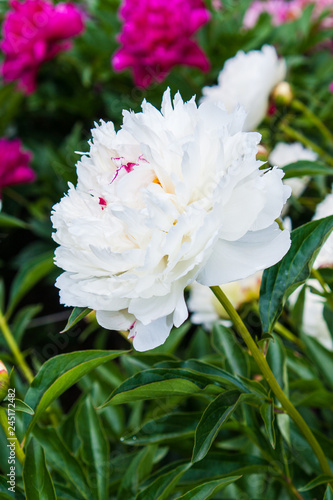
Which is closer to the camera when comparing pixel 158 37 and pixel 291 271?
pixel 291 271

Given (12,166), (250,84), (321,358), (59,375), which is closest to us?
(59,375)

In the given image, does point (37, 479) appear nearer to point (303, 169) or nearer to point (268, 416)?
point (268, 416)

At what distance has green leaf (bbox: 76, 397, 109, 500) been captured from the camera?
0.59 meters

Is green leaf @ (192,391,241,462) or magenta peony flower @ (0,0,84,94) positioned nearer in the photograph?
green leaf @ (192,391,241,462)

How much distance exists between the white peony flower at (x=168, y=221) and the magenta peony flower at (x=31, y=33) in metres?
0.95

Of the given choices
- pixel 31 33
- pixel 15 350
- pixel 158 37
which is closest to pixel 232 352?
pixel 15 350

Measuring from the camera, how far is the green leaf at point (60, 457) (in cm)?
58

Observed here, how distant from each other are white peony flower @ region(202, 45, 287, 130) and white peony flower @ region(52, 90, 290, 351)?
1.75 ft

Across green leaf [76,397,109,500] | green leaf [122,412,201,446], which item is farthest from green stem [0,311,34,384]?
green leaf [122,412,201,446]

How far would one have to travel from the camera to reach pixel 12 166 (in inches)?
50.4

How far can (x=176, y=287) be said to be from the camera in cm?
41

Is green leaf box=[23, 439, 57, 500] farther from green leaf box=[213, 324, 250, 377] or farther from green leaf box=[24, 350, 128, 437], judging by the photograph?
green leaf box=[213, 324, 250, 377]

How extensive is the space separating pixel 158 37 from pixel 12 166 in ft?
1.42

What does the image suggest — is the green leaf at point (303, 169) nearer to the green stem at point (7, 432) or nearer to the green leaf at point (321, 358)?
the green leaf at point (321, 358)
